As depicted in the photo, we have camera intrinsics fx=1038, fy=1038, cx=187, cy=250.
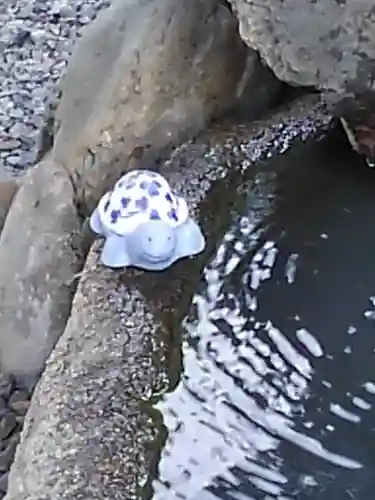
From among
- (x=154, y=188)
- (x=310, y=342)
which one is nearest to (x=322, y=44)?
(x=154, y=188)

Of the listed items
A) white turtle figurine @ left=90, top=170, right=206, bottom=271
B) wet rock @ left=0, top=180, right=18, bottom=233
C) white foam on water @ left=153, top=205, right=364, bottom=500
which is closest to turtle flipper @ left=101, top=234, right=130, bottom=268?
white turtle figurine @ left=90, top=170, right=206, bottom=271

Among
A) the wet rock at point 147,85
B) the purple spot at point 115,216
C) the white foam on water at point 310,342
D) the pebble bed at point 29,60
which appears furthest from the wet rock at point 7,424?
the pebble bed at point 29,60

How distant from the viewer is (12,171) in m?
2.44

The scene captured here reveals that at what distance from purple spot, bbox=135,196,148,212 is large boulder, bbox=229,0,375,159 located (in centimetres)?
30

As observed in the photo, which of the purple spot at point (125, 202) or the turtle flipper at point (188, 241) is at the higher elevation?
the purple spot at point (125, 202)

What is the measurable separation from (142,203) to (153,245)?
2.6 inches

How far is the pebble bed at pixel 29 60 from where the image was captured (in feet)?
8.39

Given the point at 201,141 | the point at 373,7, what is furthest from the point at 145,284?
the point at 373,7

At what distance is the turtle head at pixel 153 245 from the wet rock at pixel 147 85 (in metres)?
0.30

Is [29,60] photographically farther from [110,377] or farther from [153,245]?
[110,377]

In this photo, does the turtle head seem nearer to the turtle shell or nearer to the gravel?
the turtle shell

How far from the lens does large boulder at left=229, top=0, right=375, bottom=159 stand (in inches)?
55.3

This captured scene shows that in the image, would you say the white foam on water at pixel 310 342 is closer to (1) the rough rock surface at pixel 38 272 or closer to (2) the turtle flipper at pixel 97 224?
(2) the turtle flipper at pixel 97 224

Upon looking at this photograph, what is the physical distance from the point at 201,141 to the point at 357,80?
284 millimetres
